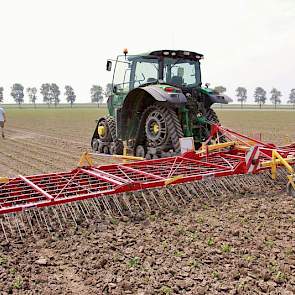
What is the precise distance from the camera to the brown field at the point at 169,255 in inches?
100

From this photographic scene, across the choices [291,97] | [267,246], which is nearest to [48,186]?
[267,246]

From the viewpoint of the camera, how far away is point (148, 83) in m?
7.05

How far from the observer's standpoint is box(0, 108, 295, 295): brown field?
255cm

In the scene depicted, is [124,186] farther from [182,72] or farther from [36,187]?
[182,72]

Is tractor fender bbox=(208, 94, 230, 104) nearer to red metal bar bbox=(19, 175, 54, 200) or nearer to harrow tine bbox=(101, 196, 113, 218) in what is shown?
harrow tine bbox=(101, 196, 113, 218)

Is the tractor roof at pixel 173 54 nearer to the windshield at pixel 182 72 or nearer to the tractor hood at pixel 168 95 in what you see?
the windshield at pixel 182 72

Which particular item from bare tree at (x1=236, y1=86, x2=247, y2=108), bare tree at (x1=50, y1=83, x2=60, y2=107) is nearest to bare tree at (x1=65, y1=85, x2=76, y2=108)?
bare tree at (x1=50, y1=83, x2=60, y2=107)

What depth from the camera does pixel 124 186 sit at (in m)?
3.65

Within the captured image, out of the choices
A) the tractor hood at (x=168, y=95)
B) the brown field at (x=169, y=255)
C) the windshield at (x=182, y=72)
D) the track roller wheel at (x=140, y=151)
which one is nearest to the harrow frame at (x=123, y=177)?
the brown field at (x=169, y=255)

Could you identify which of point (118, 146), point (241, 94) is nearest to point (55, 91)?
point (241, 94)

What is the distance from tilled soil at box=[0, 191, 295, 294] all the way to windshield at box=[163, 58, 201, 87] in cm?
367

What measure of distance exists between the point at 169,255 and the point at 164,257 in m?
0.05

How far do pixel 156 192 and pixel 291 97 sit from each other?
402ft

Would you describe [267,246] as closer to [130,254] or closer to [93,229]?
[130,254]
